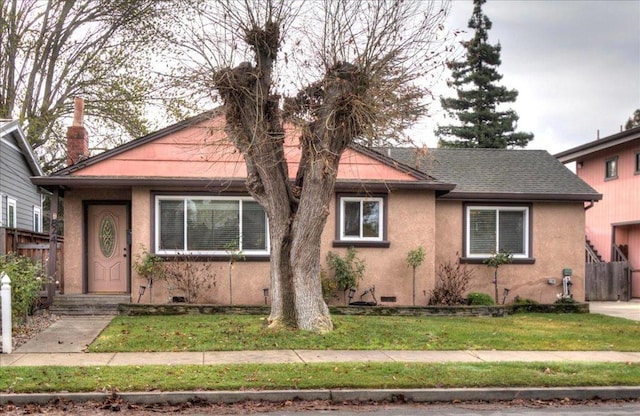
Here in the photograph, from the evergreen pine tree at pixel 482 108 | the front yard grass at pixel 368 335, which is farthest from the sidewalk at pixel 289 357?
the evergreen pine tree at pixel 482 108

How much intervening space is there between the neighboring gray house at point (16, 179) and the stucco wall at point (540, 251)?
12.6 m

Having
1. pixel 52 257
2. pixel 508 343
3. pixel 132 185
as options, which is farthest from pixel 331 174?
pixel 52 257

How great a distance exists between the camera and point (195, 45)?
38.2 ft

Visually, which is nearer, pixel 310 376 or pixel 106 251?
pixel 310 376

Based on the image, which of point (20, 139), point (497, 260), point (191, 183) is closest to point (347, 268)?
point (497, 260)

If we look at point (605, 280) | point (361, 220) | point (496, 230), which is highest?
point (361, 220)

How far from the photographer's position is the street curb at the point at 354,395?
750 centimetres

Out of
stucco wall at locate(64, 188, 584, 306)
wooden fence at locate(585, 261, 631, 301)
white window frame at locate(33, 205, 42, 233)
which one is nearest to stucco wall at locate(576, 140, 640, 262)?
wooden fence at locate(585, 261, 631, 301)

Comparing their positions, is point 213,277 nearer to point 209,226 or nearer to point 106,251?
point 209,226

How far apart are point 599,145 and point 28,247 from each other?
2016 centimetres

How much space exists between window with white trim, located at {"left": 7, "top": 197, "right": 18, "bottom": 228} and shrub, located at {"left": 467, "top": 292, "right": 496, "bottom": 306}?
14.4 metres

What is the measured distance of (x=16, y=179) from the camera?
21672 millimetres

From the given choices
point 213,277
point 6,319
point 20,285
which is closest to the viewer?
point 6,319

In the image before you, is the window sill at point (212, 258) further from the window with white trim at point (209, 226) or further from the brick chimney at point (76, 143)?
the brick chimney at point (76, 143)
